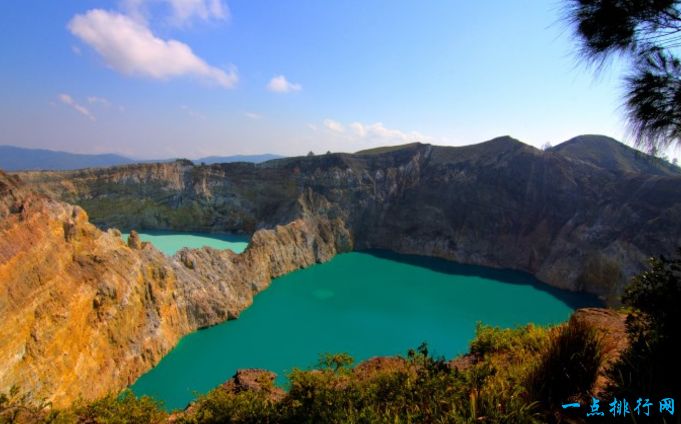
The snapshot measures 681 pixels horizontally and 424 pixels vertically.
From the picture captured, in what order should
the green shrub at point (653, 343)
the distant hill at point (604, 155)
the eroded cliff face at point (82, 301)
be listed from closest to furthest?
the green shrub at point (653, 343) → the eroded cliff face at point (82, 301) → the distant hill at point (604, 155)

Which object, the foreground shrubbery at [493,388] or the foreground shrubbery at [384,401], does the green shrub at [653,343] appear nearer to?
the foreground shrubbery at [493,388]

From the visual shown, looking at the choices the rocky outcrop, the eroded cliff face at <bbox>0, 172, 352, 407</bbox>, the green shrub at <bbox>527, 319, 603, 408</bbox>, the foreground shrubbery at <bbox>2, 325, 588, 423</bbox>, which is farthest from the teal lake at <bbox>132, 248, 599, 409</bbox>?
the green shrub at <bbox>527, 319, 603, 408</bbox>

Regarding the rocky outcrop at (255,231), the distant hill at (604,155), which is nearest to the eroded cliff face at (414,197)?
the rocky outcrop at (255,231)

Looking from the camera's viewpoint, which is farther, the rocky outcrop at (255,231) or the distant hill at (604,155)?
the distant hill at (604,155)

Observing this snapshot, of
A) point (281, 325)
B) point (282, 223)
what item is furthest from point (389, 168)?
point (281, 325)

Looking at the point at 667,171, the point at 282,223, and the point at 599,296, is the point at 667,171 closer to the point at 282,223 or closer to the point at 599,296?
the point at 599,296

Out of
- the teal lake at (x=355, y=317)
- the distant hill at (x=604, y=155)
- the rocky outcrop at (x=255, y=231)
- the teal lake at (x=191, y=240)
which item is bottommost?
the teal lake at (x=355, y=317)
